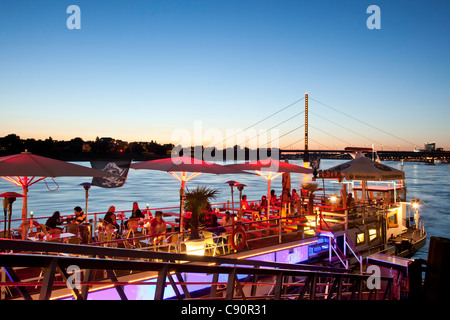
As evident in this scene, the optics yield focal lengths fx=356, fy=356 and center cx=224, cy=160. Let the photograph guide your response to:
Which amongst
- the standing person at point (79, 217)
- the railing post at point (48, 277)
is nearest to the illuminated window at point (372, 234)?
the standing person at point (79, 217)

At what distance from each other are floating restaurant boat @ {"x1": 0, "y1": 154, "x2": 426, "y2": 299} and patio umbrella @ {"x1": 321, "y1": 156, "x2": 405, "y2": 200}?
103 millimetres

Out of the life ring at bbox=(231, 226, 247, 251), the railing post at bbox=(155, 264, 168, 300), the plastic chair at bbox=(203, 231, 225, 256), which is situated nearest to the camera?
the railing post at bbox=(155, 264, 168, 300)

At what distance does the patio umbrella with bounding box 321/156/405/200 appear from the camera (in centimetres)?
1594

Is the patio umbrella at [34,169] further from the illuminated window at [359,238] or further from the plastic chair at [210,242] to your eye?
the illuminated window at [359,238]

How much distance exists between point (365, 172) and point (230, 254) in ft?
29.3

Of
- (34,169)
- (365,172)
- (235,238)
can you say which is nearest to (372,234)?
(365,172)

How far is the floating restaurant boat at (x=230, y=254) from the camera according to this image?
216 centimetres

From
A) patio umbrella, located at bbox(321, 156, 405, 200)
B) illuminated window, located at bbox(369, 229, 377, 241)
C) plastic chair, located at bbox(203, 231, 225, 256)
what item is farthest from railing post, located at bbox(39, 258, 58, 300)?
illuminated window, located at bbox(369, 229, 377, 241)

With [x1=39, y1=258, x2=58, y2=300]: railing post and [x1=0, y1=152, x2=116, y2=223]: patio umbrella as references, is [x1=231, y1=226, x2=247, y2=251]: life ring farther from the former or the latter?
[x1=39, y1=258, x2=58, y2=300]: railing post

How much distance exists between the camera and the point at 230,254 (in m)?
10.2

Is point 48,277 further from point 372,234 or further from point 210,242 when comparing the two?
point 372,234
